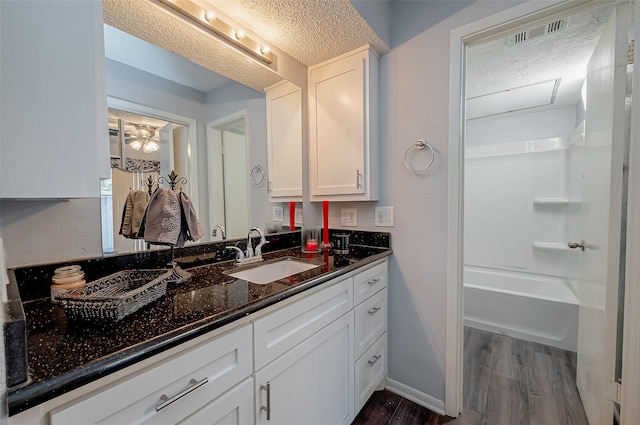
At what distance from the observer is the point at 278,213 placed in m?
1.80

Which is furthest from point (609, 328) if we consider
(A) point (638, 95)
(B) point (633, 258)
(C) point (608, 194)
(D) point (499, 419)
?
(A) point (638, 95)

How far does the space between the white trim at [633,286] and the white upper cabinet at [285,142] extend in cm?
159

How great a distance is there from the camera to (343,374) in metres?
1.26

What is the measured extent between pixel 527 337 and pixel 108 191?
3004 mm

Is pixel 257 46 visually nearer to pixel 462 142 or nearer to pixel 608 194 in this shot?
pixel 462 142

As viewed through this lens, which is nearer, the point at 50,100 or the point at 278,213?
the point at 50,100

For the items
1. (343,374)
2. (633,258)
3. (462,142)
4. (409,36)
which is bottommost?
(343,374)

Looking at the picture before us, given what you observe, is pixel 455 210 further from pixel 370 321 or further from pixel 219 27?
pixel 219 27

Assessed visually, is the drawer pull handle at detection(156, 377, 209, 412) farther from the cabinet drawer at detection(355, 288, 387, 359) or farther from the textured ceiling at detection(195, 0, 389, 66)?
the textured ceiling at detection(195, 0, 389, 66)

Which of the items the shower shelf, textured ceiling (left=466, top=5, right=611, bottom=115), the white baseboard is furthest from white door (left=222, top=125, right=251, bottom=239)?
the shower shelf

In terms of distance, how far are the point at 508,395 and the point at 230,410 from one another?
1715 mm

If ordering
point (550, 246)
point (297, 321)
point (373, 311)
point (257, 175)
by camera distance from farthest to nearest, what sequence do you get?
1. point (550, 246)
2. point (257, 175)
3. point (373, 311)
4. point (297, 321)

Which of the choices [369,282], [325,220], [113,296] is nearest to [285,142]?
[325,220]

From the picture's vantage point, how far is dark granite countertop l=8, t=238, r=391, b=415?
0.47 metres
